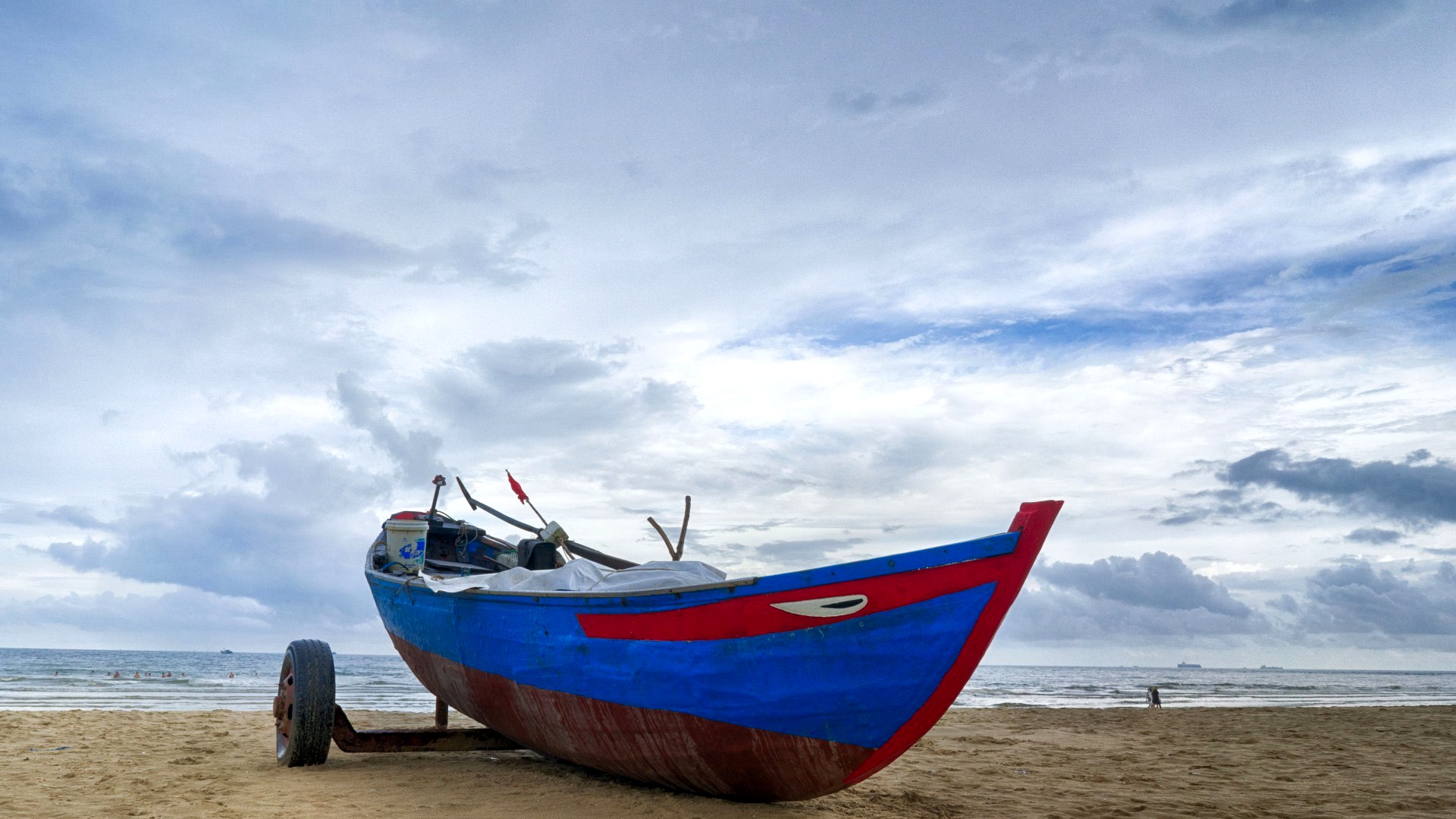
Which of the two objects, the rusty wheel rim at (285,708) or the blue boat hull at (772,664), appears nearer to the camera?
the blue boat hull at (772,664)

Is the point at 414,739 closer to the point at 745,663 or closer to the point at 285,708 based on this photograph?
the point at 285,708

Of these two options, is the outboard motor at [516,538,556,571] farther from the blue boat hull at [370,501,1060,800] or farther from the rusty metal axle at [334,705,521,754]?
the blue boat hull at [370,501,1060,800]

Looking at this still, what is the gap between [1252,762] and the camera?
950 centimetres

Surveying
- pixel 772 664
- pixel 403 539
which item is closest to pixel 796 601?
pixel 772 664

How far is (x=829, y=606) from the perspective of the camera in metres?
4.74

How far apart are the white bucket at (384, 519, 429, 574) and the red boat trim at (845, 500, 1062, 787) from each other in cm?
739

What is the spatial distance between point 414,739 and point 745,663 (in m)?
4.09

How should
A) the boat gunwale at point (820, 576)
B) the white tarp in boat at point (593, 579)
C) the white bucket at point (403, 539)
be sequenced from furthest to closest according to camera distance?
the white bucket at point (403, 539) → the white tarp in boat at point (593, 579) → the boat gunwale at point (820, 576)

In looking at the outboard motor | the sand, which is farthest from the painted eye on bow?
the outboard motor

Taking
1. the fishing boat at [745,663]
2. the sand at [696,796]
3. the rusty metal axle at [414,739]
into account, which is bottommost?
the sand at [696,796]

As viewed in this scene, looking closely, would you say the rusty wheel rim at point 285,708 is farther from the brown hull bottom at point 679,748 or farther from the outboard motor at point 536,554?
the outboard motor at point 536,554

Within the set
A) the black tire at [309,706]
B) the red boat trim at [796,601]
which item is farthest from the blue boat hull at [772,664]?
the black tire at [309,706]

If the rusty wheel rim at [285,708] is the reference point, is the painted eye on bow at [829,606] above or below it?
above

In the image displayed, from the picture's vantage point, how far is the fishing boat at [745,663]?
4613 millimetres
